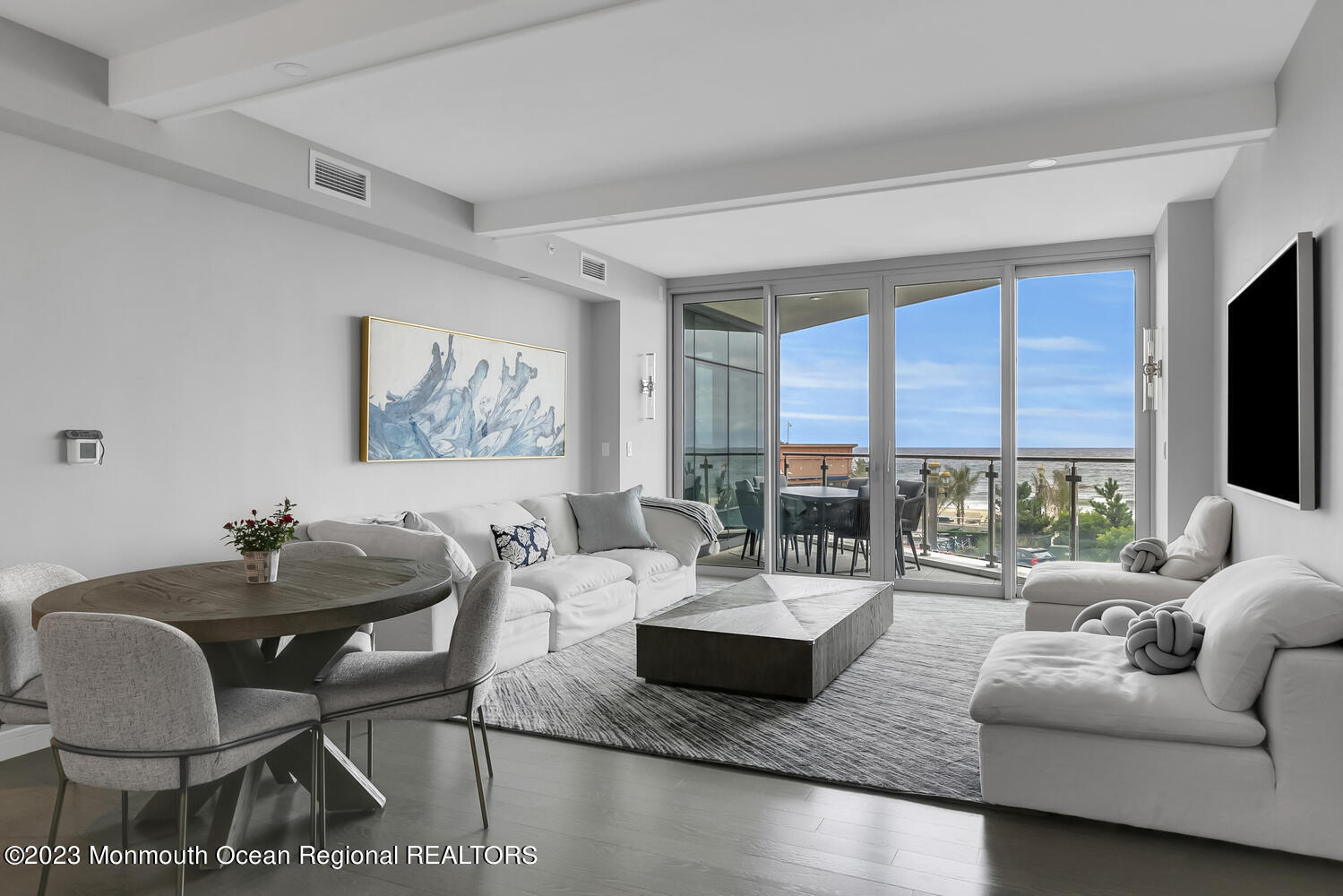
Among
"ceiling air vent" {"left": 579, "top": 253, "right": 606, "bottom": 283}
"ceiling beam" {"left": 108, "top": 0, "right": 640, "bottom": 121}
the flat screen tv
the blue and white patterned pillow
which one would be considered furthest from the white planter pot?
"ceiling air vent" {"left": 579, "top": 253, "right": 606, "bottom": 283}

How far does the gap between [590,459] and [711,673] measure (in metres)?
3.21

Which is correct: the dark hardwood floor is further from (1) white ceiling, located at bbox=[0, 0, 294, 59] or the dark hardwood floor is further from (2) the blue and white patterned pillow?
(1) white ceiling, located at bbox=[0, 0, 294, 59]

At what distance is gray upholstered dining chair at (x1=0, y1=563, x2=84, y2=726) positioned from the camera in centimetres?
235

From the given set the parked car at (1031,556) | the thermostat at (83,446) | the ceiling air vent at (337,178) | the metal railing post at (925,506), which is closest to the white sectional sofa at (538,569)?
the thermostat at (83,446)

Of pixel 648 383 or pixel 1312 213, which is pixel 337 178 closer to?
pixel 648 383

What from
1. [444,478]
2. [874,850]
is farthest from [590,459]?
[874,850]

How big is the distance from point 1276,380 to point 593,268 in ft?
14.5

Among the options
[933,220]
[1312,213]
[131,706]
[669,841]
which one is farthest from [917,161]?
[131,706]

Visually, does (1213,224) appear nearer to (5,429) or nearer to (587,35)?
(587,35)

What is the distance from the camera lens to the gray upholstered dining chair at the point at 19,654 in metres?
2.35

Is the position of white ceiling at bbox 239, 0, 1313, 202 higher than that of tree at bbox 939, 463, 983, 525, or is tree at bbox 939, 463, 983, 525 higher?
white ceiling at bbox 239, 0, 1313, 202

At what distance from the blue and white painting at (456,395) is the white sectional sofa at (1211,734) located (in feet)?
11.3

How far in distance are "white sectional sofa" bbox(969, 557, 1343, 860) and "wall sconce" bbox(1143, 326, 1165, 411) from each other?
116 inches

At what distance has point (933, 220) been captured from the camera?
5.46m
